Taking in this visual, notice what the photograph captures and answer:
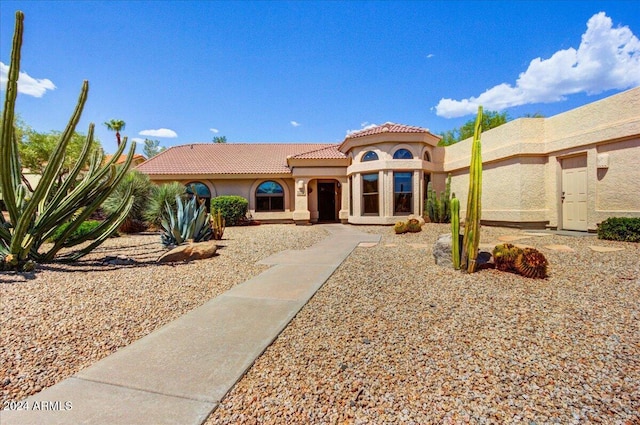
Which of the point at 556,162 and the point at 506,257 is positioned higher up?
the point at 556,162

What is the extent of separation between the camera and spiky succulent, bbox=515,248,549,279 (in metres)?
5.82

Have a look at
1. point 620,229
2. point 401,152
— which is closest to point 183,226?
point 401,152

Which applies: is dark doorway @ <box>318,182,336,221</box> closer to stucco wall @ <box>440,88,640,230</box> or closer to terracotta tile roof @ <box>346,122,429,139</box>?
terracotta tile roof @ <box>346,122,429,139</box>

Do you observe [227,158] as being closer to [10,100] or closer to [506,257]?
[10,100]

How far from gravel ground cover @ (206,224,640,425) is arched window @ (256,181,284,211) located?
48.0 ft

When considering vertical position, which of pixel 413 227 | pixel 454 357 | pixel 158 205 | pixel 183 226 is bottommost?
pixel 454 357

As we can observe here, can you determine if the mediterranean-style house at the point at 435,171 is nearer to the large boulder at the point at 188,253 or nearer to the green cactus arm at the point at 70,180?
the large boulder at the point at 188,253

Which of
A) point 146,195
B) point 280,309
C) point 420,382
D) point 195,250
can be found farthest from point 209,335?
point 146,195

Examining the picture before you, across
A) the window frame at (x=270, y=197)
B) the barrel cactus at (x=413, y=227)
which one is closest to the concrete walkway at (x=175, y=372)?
the barrel cactus at (x=413, y=227)

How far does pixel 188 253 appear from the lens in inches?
308

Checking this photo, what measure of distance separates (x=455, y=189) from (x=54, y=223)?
16848 millimetres

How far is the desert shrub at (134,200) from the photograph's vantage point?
14664 mm

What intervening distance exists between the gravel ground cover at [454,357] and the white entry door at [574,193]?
278 inches

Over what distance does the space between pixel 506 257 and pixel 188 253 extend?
732 centimetres
